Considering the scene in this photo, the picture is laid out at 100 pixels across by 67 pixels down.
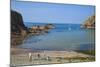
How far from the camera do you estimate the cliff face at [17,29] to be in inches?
98.0

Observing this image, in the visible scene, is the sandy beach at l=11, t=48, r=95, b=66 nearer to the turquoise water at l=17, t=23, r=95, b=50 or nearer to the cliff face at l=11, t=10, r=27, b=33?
the turquoise water at l=17, t=23, r=95, b=50

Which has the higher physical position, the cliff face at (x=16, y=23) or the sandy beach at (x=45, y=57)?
the cliff face at (x=16, y=23)

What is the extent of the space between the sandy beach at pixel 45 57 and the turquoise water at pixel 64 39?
0.06m

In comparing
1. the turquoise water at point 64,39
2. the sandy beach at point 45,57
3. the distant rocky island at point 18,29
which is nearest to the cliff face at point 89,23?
the turquoise water at point 64,39

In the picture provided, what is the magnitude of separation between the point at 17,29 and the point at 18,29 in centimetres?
1

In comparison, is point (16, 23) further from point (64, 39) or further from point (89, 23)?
point (89, 23)

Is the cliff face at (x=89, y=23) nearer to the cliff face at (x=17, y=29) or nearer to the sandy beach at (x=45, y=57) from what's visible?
the sandy beach at (x=45, y=57)

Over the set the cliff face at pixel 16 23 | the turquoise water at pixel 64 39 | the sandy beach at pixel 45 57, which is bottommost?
the sandy beach at pixel 45 57

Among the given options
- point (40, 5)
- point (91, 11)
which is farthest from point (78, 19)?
point (40, 5)

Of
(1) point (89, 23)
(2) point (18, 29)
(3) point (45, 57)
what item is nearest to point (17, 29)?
(2) point (18, 29)

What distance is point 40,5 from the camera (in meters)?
2.61
